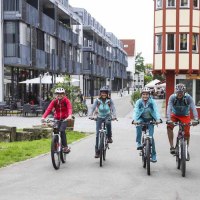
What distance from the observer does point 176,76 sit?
114 ft

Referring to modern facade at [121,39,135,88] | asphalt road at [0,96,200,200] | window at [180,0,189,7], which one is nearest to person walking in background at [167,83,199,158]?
asphalt road at [0,96,200,200]

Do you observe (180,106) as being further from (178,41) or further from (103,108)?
(178,41)

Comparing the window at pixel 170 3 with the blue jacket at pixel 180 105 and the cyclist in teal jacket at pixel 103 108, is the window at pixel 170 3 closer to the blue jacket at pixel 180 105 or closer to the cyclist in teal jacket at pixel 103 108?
the cyclist in teal jacket at pixel 103 108

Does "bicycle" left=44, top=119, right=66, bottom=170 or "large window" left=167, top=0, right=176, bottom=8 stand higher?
"large window" left=167, top=0, right=176, bottom=8

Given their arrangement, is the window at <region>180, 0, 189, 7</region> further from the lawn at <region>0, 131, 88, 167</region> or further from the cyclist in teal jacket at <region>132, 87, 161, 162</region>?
the cyclist in teal jacket at <region>132, 87, 161, 162</region>

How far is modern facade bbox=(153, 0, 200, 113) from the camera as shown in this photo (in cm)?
3466

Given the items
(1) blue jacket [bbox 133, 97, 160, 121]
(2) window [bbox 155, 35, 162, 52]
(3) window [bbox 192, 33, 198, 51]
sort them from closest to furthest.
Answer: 1. (1) blue jacket [bbox 133, 97, 160, 121]
2. (3) window [bbox 192, 33, 198, 51]
3. (2) window [bbox 155, 35, 162, 52]

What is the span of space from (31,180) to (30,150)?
5210mm

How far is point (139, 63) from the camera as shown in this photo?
172000 mm

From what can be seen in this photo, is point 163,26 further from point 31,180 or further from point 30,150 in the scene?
point 31,180

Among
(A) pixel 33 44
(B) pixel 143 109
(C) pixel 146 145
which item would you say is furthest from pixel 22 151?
(A) pixel 33 44

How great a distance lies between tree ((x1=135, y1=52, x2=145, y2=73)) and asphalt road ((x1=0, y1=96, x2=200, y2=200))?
516 feet

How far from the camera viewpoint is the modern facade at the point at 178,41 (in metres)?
34.7

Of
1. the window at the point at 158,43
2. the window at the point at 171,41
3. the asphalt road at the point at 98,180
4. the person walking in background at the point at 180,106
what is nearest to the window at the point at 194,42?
the window at the point at 171,41
